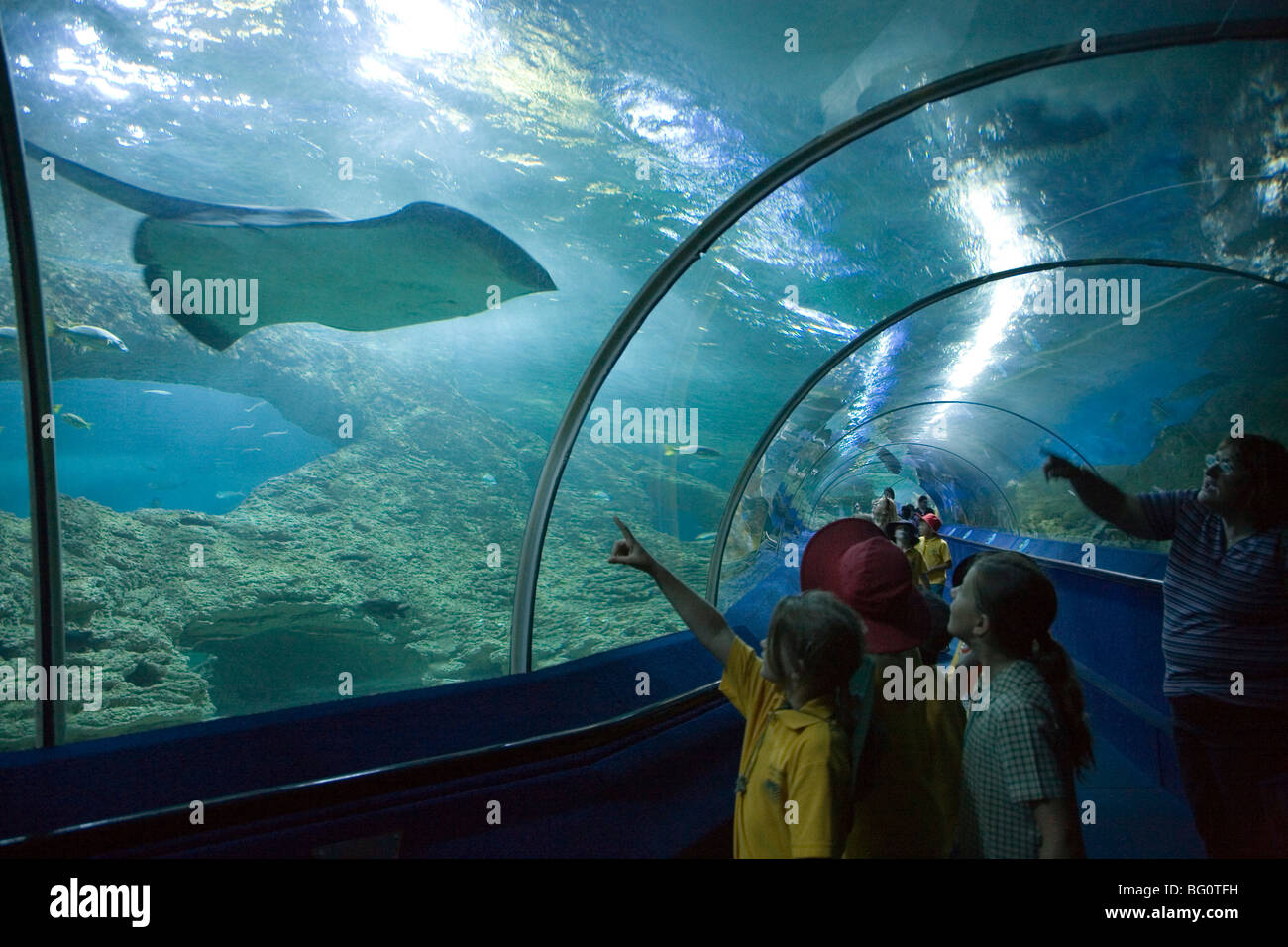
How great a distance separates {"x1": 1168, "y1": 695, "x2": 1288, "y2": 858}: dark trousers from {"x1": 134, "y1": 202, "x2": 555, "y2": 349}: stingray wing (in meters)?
8.39

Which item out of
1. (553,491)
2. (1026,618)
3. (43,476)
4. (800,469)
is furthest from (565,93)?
(800,469)

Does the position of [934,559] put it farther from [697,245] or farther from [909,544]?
[697,245]

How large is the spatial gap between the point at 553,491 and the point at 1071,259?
574 centimetres

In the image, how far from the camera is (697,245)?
3.88 metres

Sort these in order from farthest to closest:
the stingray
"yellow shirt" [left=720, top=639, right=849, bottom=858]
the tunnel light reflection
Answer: the stingray → the tunnel light reflection → "yellow shirt" [left=720, top=639, right=849, bottom=858]

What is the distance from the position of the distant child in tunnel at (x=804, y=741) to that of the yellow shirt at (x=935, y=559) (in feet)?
18.8

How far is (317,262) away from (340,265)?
0.45 meters

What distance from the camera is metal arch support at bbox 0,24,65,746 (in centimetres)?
232

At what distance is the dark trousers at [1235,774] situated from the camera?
2020mm

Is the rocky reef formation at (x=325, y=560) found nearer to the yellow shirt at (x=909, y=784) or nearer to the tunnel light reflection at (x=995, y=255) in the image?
the tunnel light reflection at (x=995, y=255)

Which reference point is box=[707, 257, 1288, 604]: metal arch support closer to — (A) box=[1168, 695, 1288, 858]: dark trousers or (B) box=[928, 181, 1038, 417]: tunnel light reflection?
(B) box=[928, 181, 1038, 417]: tunnel light reflection

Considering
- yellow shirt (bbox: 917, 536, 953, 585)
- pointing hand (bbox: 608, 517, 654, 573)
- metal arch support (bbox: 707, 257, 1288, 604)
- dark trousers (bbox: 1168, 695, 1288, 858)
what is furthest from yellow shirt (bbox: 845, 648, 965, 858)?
yellow shirt (bbox: 917, 536, 953, 585)

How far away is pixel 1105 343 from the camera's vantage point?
28.4ft
